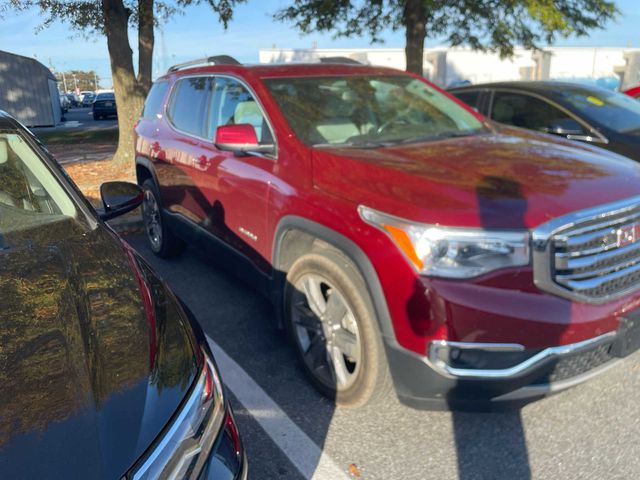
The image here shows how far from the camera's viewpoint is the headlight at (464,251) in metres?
2.36

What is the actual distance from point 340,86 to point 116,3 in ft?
26.7

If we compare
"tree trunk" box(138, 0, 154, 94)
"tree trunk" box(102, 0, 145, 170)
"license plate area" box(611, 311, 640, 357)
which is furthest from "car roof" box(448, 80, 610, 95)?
"tree trunk" box(138, 0, 154, 94)

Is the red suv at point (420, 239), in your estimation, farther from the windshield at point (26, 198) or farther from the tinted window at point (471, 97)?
the tinted window at point (471, 97)

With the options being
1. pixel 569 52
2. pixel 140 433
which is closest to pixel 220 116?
pixel 140 433

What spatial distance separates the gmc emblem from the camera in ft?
8.51

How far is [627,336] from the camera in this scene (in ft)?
8.25

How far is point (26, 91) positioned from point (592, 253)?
119 feet

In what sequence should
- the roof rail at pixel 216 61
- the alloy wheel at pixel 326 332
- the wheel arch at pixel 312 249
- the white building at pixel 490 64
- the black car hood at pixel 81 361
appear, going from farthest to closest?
the white building at pixel 490 64, the roof rail at pixel 216 61, the alloy wheel at pixel 326 332, the wheel arch at pixel 312 249, the black car hood at pixel 81 361

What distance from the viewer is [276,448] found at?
2.71 meters

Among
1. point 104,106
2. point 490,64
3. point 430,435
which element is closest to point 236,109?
point 430,435

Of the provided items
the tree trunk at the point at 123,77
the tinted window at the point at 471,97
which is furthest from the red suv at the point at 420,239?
the tree trunk at the point at 123,77

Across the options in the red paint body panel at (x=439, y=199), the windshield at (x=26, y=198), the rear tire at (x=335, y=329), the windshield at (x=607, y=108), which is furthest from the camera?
the windshield at (x=607, y=108)

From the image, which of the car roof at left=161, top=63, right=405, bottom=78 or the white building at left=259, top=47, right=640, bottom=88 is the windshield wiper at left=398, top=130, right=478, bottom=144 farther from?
the white building at left=259, top=47, right=640, bottom=88

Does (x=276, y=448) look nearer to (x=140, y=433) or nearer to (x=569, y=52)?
(x=140, y=433)
